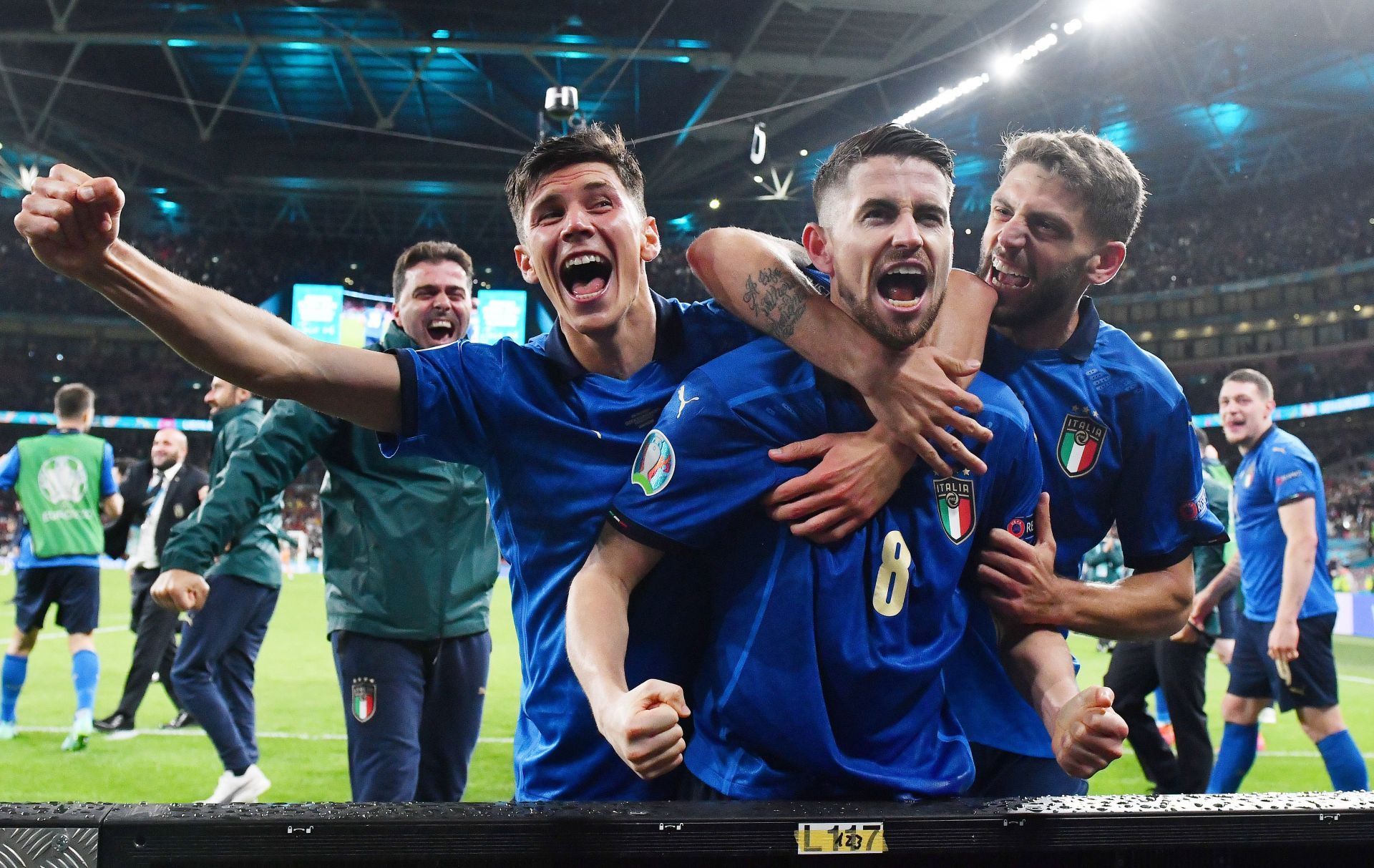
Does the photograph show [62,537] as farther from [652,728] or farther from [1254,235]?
[1254,235]

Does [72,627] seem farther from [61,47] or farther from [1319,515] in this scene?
[61,47]

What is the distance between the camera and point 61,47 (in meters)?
21.7

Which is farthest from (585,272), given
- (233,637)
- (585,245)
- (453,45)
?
(453,45)

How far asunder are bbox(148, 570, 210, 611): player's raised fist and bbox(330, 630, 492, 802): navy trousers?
525mm

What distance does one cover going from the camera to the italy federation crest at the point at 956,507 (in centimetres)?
208

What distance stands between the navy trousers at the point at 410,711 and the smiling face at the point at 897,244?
244 centimetres

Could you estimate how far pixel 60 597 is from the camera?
7238mm

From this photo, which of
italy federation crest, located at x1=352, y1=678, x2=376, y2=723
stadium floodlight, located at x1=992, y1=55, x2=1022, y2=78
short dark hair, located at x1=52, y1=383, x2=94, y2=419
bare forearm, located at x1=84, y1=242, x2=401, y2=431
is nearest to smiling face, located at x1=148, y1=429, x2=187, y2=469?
short dark hair, located at x1=52, y1=383, x2=94, y2=419

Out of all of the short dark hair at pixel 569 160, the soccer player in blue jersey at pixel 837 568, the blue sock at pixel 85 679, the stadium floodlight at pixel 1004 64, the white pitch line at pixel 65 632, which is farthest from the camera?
the stadium floodlight at pixel 1004 64

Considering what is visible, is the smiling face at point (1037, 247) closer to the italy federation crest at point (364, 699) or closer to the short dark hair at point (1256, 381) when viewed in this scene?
the italy federation crest at point (364, 699)

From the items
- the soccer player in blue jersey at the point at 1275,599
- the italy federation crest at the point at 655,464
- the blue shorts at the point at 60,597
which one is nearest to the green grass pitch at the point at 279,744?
the blue shorts at the point at 60,597

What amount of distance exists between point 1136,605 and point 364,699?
104 inches

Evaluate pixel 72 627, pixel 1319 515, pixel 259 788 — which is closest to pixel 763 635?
pixel 259 788

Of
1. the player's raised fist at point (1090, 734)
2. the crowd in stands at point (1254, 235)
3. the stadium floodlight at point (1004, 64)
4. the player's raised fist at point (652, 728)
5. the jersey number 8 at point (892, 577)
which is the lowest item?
the player's raised fist at point (1090, 734)
